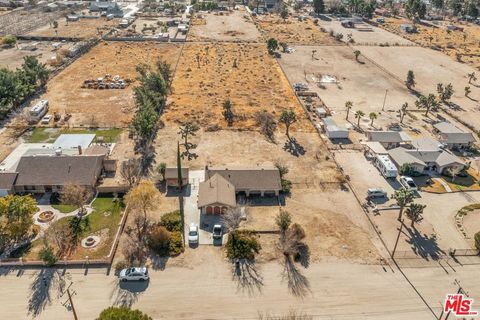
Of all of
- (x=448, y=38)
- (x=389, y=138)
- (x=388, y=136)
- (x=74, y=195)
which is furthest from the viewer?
(x=448, y=38)

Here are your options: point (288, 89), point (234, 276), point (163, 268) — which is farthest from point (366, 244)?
point (288, 89)

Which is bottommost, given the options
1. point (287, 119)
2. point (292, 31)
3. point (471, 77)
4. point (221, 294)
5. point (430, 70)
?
point (221, 294)

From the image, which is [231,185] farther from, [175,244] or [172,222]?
[175,244]

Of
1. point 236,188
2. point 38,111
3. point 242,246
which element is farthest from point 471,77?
point 38,111

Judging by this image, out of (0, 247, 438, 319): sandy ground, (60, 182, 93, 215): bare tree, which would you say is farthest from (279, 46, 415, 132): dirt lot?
(60, 182, 93, 215): bare tree

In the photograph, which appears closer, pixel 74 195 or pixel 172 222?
pixel 172 222

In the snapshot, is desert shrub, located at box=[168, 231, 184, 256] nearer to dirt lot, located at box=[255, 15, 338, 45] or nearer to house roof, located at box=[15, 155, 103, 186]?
house roof, located at box=[15, 155, 103, 186]

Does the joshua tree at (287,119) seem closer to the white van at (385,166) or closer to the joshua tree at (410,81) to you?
the white van at (385,166)

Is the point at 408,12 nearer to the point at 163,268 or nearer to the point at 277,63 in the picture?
the point at 277,63

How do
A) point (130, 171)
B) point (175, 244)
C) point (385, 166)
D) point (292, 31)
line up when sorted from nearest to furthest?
1. point (175, 244)
2. point (130, 171)
3. point (385, 166)
4. point (292, 31)
